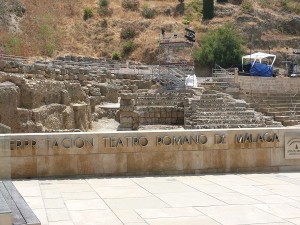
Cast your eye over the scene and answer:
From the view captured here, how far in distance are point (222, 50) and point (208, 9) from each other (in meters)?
10.4

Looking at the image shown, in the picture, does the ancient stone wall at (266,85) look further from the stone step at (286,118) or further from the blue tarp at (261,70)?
the stone step at (286,118)

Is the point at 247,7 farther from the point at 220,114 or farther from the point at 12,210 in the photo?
the point at 12,210

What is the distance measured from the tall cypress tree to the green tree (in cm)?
888

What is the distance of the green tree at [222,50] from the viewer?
40.3 m

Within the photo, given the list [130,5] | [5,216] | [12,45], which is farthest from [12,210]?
[130,5]

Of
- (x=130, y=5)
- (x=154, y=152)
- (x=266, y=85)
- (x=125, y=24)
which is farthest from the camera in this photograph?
(x=130, y=5)

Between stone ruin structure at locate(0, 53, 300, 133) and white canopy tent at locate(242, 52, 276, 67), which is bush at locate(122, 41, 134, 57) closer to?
stone ruin structure at locate(0, 53, 300, 133)

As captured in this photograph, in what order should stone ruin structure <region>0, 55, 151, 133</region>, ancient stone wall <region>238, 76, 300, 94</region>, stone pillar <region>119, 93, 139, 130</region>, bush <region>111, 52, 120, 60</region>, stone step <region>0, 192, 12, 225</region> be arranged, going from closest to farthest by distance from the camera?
stone step <region>0, 192, 12, 225</region>, stone ruin structure <region>0, 55, 151, 133</region>, stone pillar <region>119, 93, 139, 130</region>, ancient stone wall <region>238, 76, 300, 94</region>, bush <region>111, 52, 120, 60</region>

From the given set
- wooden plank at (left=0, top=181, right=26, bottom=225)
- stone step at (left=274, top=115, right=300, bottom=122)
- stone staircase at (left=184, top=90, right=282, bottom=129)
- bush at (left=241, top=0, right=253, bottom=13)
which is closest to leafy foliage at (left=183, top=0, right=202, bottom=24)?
bush at (left=241, top=0, right=253, bottom=13)

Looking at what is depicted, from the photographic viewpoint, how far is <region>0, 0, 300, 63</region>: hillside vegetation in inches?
1706

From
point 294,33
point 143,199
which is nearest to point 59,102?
point 143,199

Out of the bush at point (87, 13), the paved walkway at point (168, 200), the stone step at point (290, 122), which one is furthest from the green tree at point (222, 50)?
the paved walkway at point (168, 200)

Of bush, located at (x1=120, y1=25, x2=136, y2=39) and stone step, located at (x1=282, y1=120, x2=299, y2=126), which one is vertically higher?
bush, located at (x1=120, y1=25, x2=136, y2=39)

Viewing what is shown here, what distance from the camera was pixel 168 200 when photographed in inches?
310
